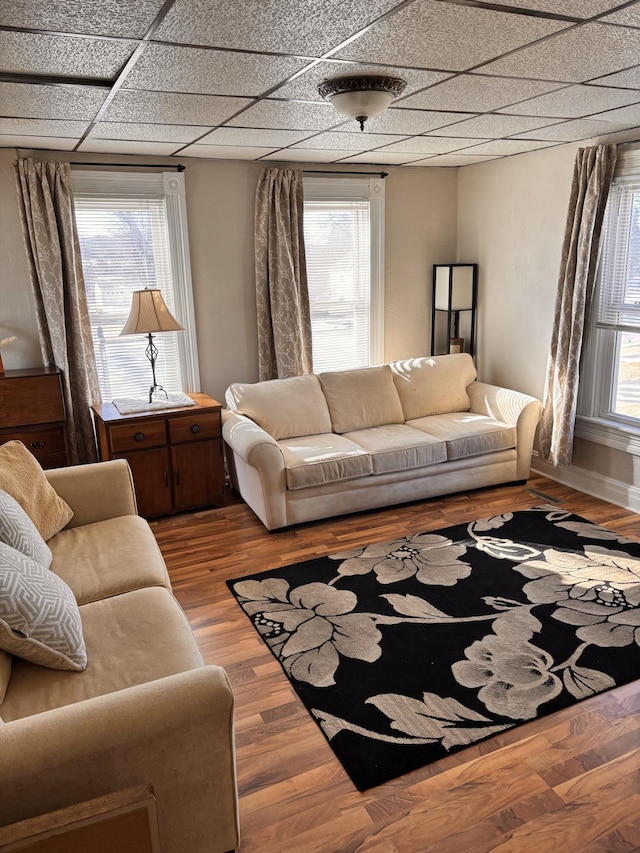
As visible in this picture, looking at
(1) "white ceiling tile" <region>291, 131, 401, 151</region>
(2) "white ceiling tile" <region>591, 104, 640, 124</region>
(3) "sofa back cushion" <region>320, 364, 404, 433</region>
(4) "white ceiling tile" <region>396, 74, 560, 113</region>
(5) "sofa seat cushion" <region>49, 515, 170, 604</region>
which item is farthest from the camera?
(3) "sofa back cushion" <region>320, 364, 404, 433</region>

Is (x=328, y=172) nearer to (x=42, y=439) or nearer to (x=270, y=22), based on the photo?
(x=42, y=439)

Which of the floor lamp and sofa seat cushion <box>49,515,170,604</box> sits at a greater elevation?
the floor lamp

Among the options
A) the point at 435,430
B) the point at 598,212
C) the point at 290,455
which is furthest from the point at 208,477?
the point at 598,212

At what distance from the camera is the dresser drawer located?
13.2 ft

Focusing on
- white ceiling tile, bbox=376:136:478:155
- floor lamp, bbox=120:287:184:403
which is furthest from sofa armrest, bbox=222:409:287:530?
white ceiling tile, bbox=376:136:478:155

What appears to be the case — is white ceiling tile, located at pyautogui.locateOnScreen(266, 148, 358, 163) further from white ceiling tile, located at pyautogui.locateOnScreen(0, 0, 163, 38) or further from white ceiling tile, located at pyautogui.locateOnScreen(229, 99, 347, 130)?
white ceiling tile, located at pyautogui.locateOnScreen(0, 0, 163, 38)

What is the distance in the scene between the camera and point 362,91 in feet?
8.52

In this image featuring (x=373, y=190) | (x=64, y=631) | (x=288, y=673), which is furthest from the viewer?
(x=373, y=190)

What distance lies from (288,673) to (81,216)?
3.32 meters

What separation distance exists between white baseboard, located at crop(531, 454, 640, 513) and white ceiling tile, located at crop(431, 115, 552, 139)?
237 cm

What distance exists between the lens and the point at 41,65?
2295 mm

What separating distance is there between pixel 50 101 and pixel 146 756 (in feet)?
8.62

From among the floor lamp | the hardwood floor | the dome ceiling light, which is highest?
the dome ceiling light

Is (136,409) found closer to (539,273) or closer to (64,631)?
(64,631)
